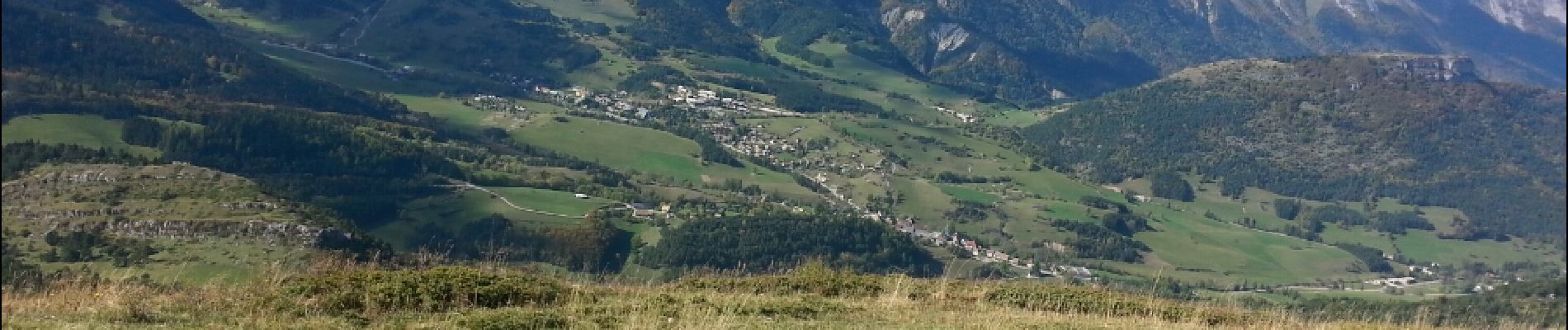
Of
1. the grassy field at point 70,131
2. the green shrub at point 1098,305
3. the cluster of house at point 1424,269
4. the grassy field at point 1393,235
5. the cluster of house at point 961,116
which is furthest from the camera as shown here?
the cluster of house at point 961,116

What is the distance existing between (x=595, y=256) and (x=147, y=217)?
21.2 meters

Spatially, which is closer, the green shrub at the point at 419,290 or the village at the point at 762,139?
the green shrub at the point at 419,290

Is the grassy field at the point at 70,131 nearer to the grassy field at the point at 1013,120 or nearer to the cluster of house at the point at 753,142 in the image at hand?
the cluster of house at the point at 753,142

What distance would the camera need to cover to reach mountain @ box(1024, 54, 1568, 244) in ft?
503

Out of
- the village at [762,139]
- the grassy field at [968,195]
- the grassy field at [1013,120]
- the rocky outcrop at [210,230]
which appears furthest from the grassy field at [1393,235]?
the rocky outcrop at [210,230]

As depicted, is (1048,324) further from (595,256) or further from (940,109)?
(940,109)

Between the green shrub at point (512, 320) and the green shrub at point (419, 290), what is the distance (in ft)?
3.45

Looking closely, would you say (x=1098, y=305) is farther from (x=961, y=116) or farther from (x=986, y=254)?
(x=961, y=116)

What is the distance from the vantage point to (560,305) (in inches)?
577

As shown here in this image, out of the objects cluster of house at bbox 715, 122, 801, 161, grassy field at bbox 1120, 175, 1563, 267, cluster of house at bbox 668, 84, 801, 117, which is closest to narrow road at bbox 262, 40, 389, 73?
cluster of house at bbox 668, 84, 801, 117

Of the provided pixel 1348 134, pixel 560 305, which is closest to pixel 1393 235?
pixel 1348 134

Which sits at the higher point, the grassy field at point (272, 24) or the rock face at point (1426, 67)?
the rock face at point (1426, 67)

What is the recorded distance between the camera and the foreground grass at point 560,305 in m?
12.4

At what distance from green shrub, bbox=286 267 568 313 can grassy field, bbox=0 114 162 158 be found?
2593 inches
